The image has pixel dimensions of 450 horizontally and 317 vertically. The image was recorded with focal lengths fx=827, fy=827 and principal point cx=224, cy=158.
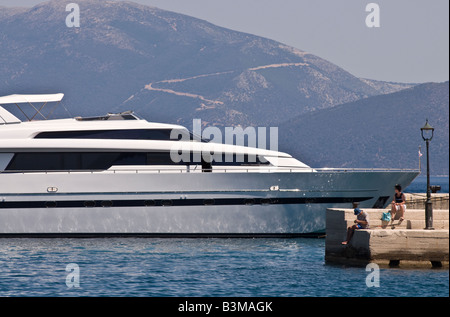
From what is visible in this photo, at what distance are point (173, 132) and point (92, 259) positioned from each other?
6.13 metres

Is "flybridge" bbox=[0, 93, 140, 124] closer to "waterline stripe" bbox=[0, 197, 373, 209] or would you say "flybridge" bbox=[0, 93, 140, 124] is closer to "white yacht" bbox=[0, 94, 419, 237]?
"white yacht" bbox=[0, 94, 419, 237]

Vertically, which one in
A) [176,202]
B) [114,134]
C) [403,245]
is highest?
[114,134]

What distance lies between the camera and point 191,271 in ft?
77.0

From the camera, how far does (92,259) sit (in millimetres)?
25844

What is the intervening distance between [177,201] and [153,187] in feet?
3.22

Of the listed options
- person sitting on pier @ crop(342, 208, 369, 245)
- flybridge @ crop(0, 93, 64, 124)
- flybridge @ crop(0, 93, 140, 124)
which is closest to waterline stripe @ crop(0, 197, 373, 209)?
flybridge @ crop(0, 93, 140, 124)

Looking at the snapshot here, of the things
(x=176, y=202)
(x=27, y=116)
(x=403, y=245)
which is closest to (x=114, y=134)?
(x=176, y=202)

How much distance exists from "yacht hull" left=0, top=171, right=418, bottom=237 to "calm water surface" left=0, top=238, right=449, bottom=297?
50 centimetres

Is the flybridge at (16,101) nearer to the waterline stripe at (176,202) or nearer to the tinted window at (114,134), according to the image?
the tinted window at (114,134)

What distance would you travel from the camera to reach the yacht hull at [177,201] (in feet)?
95.0

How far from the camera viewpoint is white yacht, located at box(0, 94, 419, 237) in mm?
29000

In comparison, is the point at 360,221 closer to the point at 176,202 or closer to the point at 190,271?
the point at 190,271

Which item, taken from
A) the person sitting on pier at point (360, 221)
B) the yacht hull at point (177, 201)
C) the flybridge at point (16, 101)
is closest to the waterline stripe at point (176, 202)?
the yacht hull at point (177, 201)
